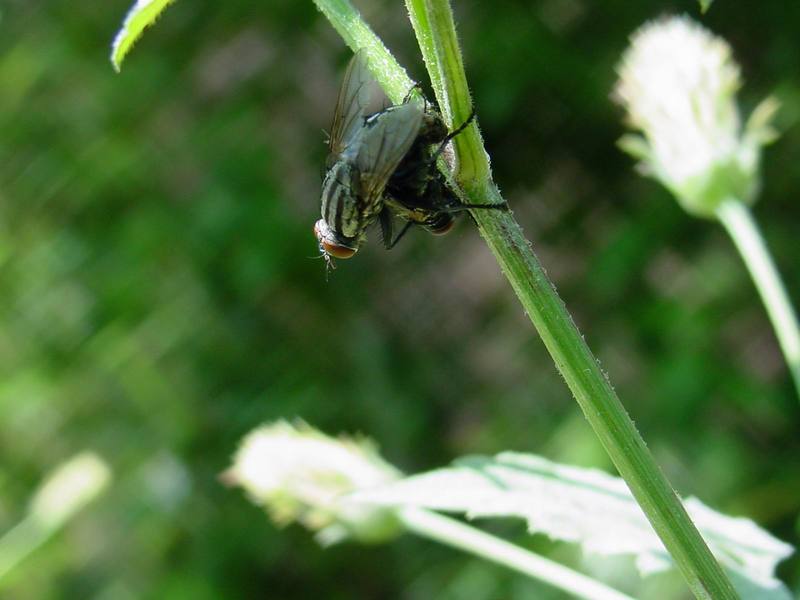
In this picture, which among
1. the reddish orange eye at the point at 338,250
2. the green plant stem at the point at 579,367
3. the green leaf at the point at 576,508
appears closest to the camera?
the green plant stem at the point at 579,367

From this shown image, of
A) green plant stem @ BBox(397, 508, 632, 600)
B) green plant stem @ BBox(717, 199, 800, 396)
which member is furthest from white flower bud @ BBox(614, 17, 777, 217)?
green plant stem @ BBox(397, 508, 632, 600)

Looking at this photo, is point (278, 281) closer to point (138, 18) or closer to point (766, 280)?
point (766, 280)

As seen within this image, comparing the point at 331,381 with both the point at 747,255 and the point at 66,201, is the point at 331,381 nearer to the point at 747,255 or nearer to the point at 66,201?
the point at 66,201

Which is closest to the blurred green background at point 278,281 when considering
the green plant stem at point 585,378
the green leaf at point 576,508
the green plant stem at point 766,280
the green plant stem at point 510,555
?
the green plant stem at point 766,280

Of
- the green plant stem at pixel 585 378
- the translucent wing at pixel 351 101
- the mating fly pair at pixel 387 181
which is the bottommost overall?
the green plant stem at pixel 585 378

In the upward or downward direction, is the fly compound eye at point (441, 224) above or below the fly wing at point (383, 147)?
below

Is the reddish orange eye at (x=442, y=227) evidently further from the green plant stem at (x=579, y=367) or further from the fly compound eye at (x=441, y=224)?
the green plant stem at (x=579, y=367)

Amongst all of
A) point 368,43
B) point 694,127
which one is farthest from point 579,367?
point 694,127
